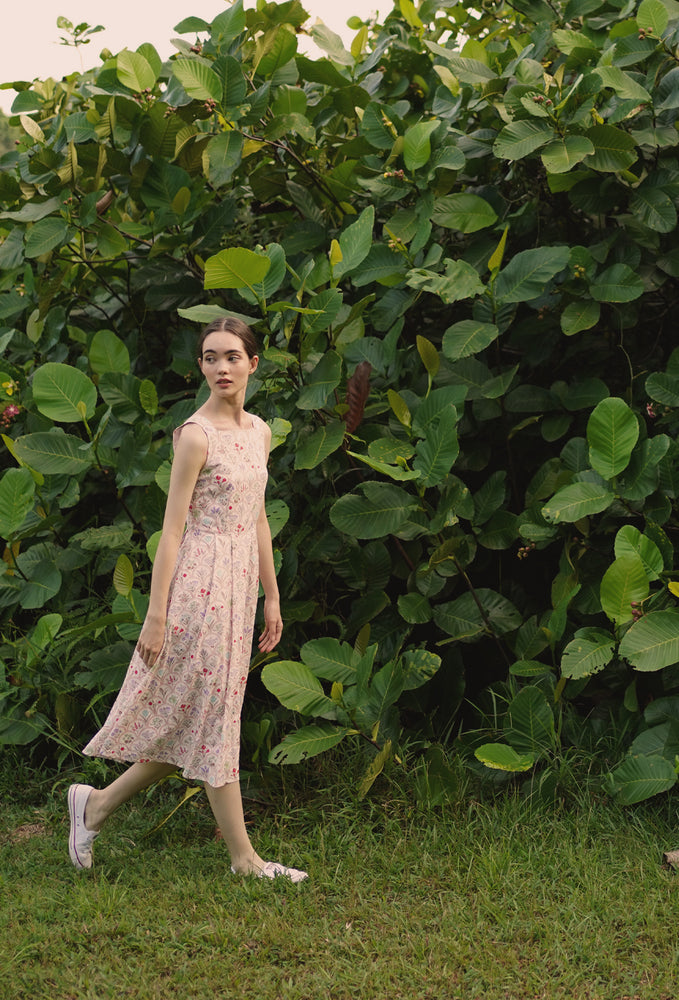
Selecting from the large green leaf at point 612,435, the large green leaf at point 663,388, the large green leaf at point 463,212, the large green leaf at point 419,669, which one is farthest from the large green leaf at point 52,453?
the large green leaf at point 663,388

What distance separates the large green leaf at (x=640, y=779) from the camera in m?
2.78

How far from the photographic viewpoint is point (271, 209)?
400cm

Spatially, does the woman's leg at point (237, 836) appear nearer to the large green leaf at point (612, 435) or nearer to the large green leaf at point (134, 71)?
the large green leaf at point (612, 435)

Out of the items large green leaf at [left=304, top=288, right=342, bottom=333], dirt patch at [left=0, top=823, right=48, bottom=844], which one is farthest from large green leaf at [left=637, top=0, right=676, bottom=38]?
dirt patch at [left=0, top=823, right=48, bottom=844]

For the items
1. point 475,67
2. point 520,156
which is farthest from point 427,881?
point 475,67

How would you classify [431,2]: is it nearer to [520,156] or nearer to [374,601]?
[520,156]

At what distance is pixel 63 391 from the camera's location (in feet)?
10.9

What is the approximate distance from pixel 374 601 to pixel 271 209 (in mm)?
1636

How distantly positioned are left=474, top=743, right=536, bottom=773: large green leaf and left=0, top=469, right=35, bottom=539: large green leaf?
64.3 inches

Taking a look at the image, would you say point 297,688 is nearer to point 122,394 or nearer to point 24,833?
point 24,833

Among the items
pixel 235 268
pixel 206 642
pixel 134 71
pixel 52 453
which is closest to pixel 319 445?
pixel 235 268

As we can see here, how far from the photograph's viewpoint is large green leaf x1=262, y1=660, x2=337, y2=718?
2.90 metres

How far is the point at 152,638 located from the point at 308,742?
56 cm

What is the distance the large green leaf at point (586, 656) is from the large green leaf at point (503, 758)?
27 cm
